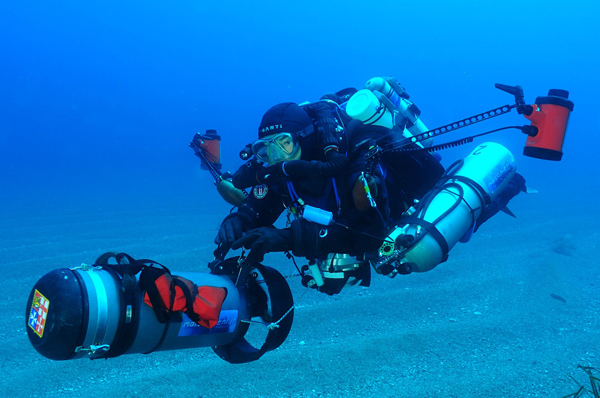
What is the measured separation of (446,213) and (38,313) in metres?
2.47

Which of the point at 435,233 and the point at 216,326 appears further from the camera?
the point at 435,233

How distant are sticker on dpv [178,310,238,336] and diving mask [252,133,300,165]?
1.05m

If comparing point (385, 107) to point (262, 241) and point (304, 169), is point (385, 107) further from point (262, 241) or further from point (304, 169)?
point (262, 241)

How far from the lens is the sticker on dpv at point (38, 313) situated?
1.74m

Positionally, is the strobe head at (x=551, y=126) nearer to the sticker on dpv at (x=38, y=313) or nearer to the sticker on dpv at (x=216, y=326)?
the sticker on dpv at (x=216, y=326)

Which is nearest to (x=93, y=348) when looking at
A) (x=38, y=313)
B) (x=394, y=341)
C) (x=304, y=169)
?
(x=38, y=313)

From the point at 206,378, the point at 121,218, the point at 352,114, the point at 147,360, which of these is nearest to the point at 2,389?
the point at 147,360

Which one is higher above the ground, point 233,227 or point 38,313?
point 233,227

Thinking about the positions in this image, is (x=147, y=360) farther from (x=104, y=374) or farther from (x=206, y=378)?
(x=206, y=378)

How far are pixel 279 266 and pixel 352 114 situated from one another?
5.19m

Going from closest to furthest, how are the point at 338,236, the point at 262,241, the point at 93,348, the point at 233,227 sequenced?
1. the point at 93,348
2. the point at 262,241
3. the point at 338,236
4. the point at 233,227

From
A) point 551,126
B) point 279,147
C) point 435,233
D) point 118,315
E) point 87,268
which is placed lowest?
point 118,315

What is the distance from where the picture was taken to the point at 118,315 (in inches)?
71.0

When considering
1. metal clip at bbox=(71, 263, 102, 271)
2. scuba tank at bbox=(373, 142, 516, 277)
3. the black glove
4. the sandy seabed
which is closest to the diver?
the black glove
